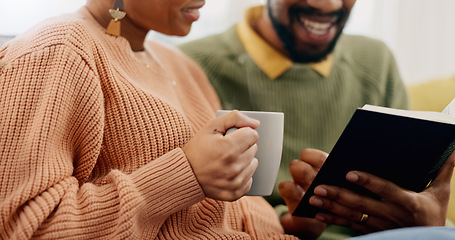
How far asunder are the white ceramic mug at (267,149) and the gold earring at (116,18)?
238 mm

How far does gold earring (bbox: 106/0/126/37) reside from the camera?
0.75 meters

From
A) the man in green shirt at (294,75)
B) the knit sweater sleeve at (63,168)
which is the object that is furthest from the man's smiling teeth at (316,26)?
the knit sweater sleeve at (63,168)

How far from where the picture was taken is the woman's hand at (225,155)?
0.63 m

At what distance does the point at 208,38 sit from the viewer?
4.14 ft

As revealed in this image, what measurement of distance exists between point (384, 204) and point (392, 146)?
6.3 inches

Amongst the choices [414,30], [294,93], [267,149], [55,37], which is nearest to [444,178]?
[267,149]

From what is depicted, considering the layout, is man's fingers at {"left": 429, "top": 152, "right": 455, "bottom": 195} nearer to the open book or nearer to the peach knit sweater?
the open book

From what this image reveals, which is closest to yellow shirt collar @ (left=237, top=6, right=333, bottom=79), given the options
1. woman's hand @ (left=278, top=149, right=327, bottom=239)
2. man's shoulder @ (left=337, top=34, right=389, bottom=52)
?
man's shoulder @ (left=337, top=34, right=389, bottom=52)

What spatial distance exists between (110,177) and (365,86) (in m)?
0.82

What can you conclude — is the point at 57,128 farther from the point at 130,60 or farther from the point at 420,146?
the point at 420,146

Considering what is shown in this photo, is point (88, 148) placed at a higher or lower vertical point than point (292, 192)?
higher

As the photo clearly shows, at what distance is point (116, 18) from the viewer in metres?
0.76

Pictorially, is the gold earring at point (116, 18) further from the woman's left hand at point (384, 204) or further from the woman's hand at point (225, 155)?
the woman's left hand at point (384, 204)

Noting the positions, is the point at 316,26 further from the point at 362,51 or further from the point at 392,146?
the point at 392,146
